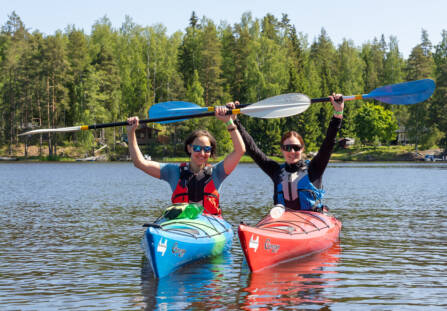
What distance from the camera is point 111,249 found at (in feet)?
35.3

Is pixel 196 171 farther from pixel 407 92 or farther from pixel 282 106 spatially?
pixel 407 92

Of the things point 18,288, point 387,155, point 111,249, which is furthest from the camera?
point 387,155

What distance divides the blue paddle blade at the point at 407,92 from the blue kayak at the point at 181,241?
388cm

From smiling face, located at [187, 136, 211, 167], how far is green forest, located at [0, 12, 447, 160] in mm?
55823

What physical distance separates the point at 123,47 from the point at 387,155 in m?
38.3

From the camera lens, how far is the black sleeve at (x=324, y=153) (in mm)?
8508

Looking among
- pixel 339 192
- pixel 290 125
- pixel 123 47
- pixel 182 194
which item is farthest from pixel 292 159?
Result: pixel 123 47

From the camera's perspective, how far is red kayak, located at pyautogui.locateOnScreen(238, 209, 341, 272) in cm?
786

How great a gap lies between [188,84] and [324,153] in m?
63.4

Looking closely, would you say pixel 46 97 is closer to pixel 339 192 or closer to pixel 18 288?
pixel 339 192

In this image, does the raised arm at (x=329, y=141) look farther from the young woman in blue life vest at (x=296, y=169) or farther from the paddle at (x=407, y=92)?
the paddle at (x=407, y=92)

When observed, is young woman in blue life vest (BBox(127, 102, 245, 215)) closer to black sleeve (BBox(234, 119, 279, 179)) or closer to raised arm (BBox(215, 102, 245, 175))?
raised arm (BBox(215, 102, 245, 175))

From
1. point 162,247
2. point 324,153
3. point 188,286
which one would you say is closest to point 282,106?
point 324,153

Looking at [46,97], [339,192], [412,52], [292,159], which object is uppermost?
[412,52]
